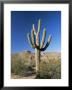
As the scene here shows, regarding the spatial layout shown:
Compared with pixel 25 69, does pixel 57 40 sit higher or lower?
higher

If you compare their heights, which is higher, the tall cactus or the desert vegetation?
the tall cactus

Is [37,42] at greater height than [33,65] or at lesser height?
greater

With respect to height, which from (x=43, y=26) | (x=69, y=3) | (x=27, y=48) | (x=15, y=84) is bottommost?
(x=15, y=84)

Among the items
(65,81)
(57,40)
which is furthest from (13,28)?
(65,81)

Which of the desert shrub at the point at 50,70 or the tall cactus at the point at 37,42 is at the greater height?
the tall cactus at the point at 37,42

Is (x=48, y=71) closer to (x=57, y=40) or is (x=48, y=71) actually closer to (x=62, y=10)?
(x=57, y=40)

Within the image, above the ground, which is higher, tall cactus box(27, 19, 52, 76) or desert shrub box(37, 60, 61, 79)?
tall cactus box(27, 19, 52, 76)

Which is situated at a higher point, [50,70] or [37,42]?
[37,42]

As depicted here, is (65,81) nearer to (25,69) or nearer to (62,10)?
(25,69)

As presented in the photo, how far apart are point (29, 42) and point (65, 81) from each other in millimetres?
242

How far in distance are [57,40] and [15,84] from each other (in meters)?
0.28

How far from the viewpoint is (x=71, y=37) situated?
2.79 ft

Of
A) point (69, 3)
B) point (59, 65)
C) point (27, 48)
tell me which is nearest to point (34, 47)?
point (27, 48)

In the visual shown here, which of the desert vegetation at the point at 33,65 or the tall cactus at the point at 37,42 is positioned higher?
the tall cactus at the point at 37,42
